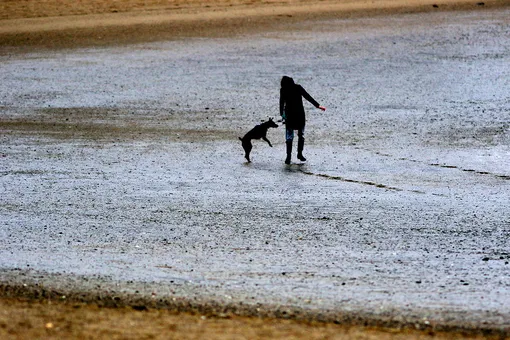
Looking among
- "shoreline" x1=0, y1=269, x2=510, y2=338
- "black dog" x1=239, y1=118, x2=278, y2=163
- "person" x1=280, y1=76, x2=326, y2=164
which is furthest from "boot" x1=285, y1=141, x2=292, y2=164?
"shoreline" x1=0, y1=269, x2=510, y2=338

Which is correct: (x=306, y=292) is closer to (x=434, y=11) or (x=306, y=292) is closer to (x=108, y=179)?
(x=108, y=179)

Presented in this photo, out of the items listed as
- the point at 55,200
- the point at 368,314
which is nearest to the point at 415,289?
the point at 368,314

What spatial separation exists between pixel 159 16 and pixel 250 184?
19952mm

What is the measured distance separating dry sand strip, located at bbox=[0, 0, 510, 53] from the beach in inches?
8.5

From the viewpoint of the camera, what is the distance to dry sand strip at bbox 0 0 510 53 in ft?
99.1

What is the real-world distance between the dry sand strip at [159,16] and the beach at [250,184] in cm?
22

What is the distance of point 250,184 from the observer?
1453 cm

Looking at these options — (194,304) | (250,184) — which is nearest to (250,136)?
(250,184)

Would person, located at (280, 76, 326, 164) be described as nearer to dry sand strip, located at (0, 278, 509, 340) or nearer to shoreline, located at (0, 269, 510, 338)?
shoreline, located at (0, 269, 510, 338)

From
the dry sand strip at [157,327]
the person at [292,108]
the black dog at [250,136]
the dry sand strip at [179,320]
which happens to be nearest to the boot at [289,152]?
the person at [292,108]

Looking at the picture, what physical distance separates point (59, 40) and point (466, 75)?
12481 millimetres

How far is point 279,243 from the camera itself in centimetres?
1119

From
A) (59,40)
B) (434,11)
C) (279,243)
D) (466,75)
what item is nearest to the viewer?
(279,243)

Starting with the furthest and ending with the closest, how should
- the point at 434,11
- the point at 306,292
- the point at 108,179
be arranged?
1. the point at 434,11
2. the point at 108,179
3. the point at 306,292
